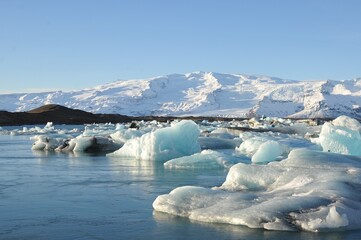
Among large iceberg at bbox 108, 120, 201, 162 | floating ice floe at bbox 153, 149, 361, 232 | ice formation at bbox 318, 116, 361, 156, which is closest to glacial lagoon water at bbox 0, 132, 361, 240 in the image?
floating ice floe at bbox 153, 149, 361, 232

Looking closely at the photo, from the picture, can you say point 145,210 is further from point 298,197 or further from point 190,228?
point 298,197

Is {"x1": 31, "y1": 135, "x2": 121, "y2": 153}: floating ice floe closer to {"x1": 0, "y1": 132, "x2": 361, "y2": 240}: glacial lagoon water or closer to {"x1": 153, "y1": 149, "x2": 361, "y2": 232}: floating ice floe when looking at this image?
{"x1": 0, "y1": 132, "x2": 361, "y2": 240}: glacial lagoon water

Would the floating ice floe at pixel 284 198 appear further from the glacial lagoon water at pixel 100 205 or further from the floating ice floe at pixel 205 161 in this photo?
the floating ice floe at pixel 205 161

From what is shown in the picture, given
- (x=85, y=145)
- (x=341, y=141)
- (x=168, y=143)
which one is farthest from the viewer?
(x=85, y=145)

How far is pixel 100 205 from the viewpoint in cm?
845

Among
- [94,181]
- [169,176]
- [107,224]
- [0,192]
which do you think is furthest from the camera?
[169,176]

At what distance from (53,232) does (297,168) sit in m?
4.40

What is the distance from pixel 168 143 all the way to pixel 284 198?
399 inches

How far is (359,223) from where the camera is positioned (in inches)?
262

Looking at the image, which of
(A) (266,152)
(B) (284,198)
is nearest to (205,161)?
(A) (266,152)

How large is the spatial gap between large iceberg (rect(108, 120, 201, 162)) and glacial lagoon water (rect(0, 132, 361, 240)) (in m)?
2.24

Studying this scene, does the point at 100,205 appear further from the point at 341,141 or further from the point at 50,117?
the point at 50,117

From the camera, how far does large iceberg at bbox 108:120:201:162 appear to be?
17.0m

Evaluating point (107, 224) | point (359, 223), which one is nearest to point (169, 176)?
point (107, 224)
